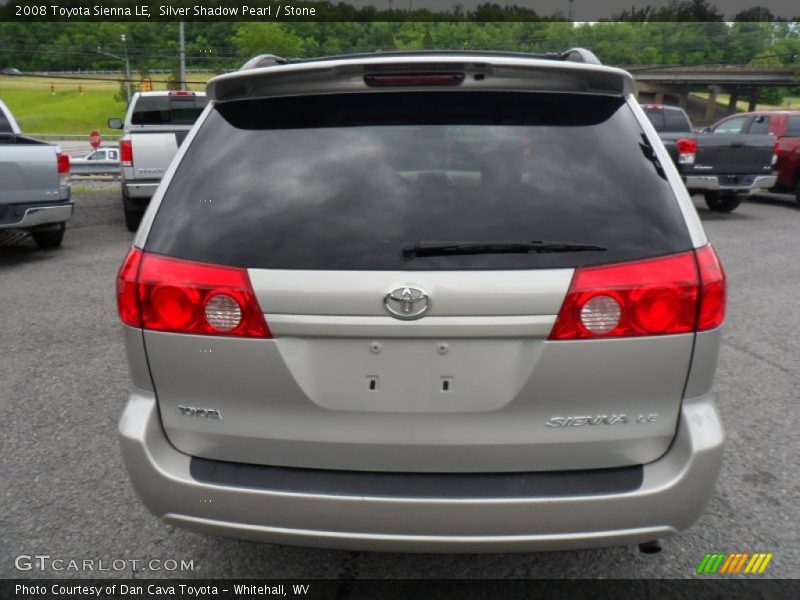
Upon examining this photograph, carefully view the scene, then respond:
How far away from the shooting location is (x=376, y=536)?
2.00m

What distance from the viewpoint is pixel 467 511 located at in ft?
6.44

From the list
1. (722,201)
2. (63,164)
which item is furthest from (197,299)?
(722,201)

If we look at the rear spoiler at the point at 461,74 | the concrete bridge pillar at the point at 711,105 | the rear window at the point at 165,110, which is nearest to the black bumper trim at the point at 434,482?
the rear spoiler at the point at 461,74

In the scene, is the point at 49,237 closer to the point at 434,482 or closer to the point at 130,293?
the point at 130,293

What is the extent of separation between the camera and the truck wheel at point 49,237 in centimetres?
919

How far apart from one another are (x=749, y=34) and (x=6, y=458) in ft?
360

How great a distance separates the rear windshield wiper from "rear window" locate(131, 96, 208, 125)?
12.4 metres

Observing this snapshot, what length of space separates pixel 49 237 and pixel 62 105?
103 m

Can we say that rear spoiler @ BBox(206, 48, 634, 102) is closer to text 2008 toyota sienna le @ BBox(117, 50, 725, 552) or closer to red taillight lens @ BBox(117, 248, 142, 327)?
text 2008 toyota sienna le @ BBox(117, 50, 725, 552)

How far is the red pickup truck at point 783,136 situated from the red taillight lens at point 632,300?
547 inches

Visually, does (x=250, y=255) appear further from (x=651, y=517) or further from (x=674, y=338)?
(x=651, y=517)

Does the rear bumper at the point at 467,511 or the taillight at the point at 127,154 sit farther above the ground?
the rear bumper at the point at 467,511

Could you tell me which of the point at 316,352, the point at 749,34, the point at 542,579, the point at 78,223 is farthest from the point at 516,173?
the point at 749,34

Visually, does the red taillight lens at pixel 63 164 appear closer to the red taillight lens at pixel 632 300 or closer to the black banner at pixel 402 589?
the black banner at pixel 402 589
